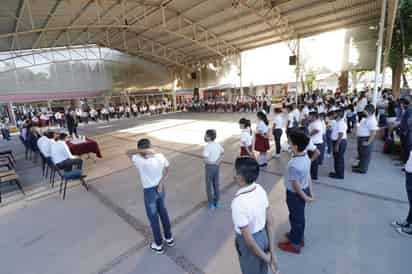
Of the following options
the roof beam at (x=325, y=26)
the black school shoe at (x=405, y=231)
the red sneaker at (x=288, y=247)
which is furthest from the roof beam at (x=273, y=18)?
the red sneaker at (x=288, y=247)

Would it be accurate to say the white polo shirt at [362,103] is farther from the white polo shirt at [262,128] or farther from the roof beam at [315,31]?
the roof beam at [315,31]

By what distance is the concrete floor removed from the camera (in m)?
2.00

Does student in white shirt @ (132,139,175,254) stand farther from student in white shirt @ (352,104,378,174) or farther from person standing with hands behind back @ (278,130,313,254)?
student in white shirt @ (352,104,378,174)

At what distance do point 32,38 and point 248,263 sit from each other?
18.8 meters

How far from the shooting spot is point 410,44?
11.7 m

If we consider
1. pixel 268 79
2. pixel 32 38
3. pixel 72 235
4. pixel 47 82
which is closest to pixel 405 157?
pixel 72 235

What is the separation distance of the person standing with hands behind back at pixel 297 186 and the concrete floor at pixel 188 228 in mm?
171

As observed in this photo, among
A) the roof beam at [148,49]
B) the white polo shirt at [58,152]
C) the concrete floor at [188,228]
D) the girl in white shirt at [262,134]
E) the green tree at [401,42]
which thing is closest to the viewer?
the concrete floor at [188,228]

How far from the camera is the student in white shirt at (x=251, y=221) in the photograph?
3.80ft

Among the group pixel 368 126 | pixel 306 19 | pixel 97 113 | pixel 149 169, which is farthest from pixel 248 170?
pixel 97 113

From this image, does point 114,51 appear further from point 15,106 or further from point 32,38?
point 15,106

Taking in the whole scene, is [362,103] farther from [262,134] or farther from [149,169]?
[149,169]

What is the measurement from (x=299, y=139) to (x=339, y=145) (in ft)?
7.32

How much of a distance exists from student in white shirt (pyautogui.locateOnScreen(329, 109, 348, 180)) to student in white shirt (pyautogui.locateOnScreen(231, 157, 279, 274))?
9.87 ft
